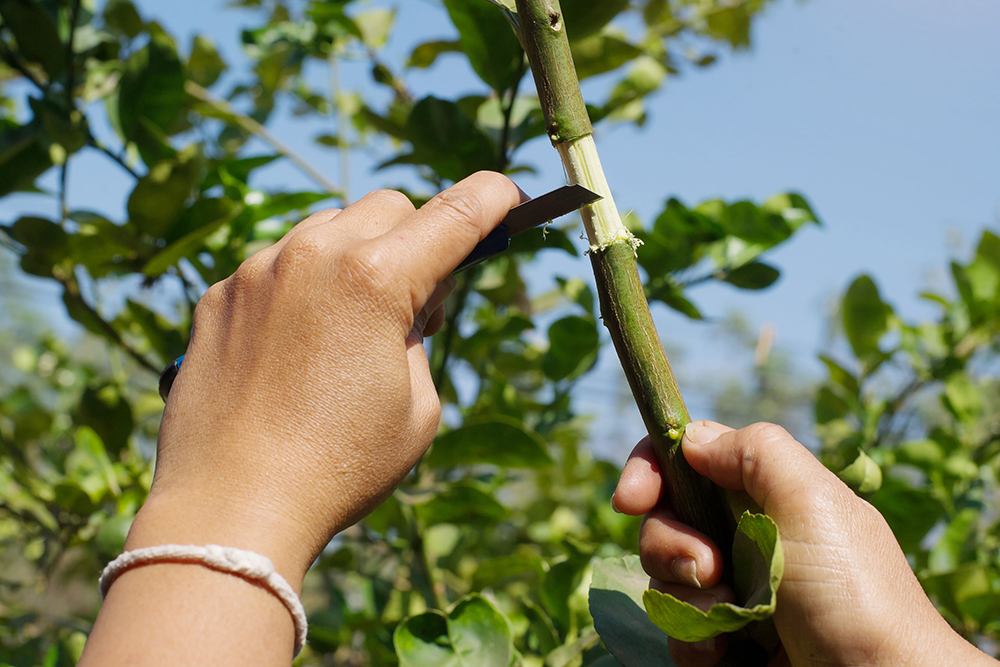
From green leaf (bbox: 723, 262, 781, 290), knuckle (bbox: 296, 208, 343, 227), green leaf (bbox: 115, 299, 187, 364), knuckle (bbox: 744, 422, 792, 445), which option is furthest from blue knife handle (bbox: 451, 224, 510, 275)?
green leaf (bbox: 115, 299, 187, 364)

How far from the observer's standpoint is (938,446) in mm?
1121

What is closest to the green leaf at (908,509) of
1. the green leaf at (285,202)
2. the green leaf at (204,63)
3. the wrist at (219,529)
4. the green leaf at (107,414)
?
the wrist at (219,529)

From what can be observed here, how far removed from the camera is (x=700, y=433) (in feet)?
1.53

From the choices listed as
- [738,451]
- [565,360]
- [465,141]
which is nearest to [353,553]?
[565,360]

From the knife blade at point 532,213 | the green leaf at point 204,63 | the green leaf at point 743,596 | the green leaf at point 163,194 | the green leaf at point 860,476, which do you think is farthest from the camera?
the green leaf at point 204,63

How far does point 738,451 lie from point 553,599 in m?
0.33

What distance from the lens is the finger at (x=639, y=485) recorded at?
1.55 ft

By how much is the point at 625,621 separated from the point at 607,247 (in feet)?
0.89

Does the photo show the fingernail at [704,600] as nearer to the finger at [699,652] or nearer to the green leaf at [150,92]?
the finger at [699,652]

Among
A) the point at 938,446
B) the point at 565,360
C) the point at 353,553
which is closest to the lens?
the point at 565,360

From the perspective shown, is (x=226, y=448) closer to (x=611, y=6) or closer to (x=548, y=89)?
(x=548, y=89)

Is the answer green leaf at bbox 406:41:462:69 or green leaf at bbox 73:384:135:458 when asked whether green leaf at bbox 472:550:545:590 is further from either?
green leaf at bbox 406:41:462:69

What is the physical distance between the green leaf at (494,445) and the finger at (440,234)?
1.14 feet

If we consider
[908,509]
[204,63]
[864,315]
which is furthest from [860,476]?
[204,63]
